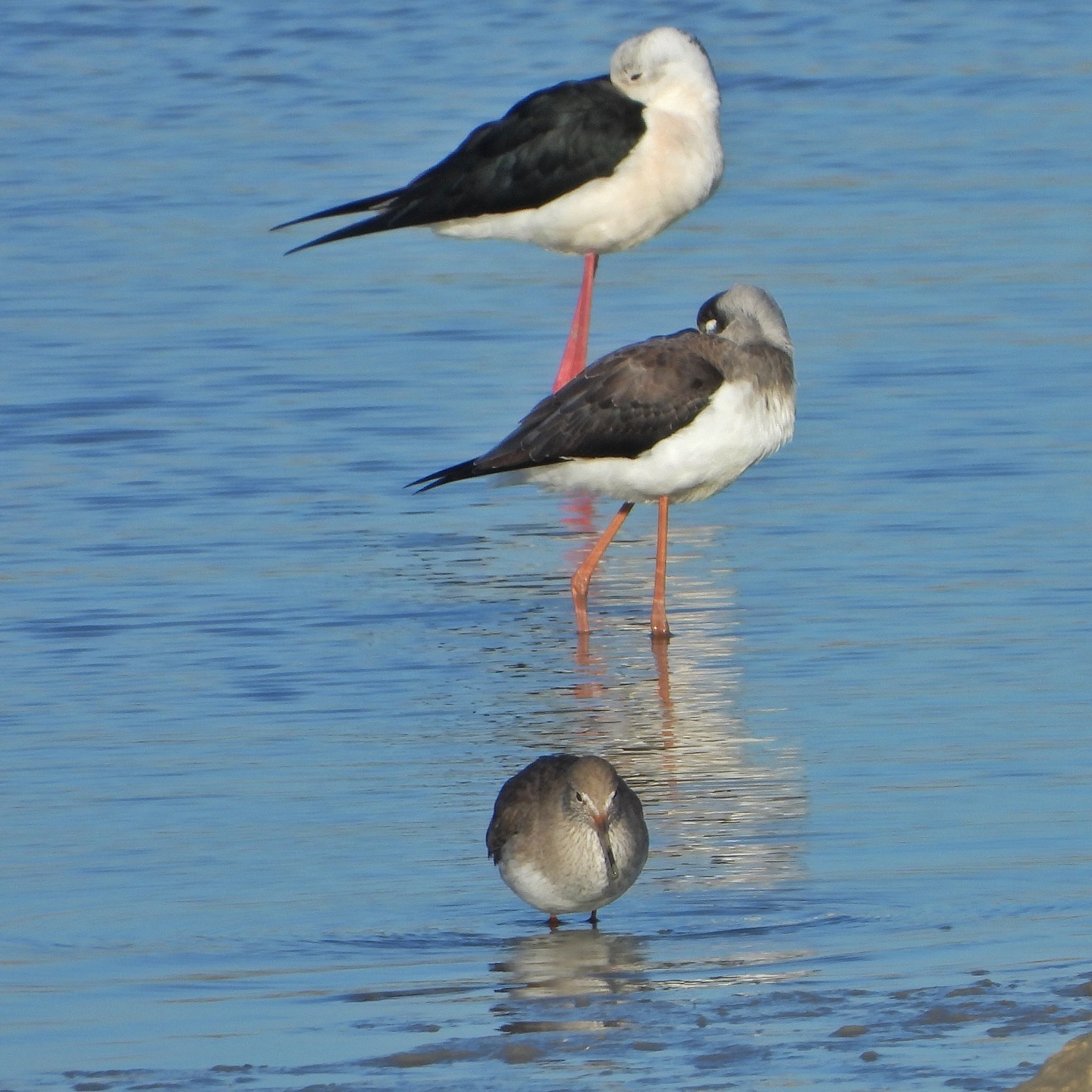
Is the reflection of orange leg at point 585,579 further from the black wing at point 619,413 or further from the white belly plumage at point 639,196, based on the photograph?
the white belly plumage at point 639,196

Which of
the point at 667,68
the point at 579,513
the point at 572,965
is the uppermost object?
the point at 667,68

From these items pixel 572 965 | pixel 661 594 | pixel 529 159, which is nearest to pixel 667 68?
pixel 529 159

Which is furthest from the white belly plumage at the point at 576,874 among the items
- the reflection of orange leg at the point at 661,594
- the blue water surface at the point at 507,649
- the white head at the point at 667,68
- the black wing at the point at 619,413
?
the white head at the point at 667,68

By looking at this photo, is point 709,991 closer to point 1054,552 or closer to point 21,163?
point 1054,552

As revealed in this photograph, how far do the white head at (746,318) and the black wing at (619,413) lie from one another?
20 centimetres

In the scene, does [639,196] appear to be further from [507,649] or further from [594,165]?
[507,649]

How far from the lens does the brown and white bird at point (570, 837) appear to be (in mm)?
5613

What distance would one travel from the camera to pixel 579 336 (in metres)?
11.8

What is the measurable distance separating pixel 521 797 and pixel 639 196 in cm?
617

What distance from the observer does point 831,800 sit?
6434 mm

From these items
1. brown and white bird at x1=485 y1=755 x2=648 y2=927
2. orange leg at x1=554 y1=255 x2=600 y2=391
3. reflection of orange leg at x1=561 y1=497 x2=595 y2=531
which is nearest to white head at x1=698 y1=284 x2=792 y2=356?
reflection of orange leg at x1=561 y1=497 x2=595 y2=531

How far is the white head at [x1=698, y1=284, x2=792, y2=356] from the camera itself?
8.89 meters

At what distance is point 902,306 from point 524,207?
76.1 inches

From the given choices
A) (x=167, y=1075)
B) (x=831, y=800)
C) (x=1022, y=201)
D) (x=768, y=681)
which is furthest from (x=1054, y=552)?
(x=1022, y=201)
